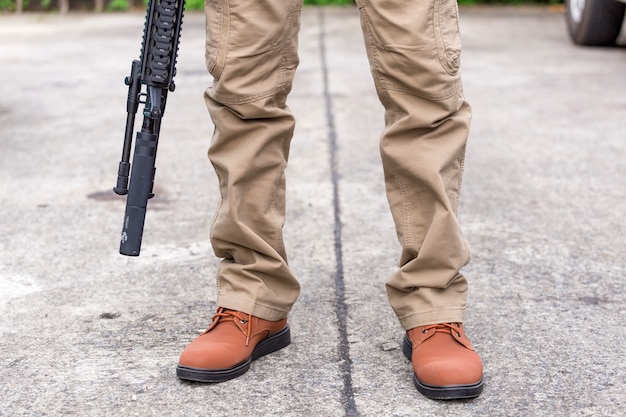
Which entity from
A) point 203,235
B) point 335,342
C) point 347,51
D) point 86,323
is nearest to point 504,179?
point 203,235

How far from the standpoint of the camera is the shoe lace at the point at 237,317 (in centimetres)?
187

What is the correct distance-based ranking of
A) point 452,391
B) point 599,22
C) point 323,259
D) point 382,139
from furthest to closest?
point 599,22 < point 323,259 < point 382,139 < point 452,391

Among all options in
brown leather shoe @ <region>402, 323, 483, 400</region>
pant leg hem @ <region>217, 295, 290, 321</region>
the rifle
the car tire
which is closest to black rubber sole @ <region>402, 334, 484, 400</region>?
brown leather shoe @ <region>402, 323, 483, 400</region>

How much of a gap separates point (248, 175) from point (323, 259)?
2.52ft

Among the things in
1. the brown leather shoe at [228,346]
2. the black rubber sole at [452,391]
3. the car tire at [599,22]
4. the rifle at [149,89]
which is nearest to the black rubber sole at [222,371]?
the brown leather shoe at [228,346]

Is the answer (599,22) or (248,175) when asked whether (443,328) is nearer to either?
(248,175)

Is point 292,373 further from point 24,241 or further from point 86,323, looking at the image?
point 24,241

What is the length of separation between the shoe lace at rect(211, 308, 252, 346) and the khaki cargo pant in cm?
2

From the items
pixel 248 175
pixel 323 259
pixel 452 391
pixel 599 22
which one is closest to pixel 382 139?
pixel 248 175

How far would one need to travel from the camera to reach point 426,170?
1.76m

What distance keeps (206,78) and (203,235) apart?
2703 mm

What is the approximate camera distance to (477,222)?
2896mm

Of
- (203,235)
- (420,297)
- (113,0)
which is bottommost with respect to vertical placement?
(113,0)

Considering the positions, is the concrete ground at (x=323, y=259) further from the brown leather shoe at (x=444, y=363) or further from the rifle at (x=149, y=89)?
the rifle at (x=149, y=89)
